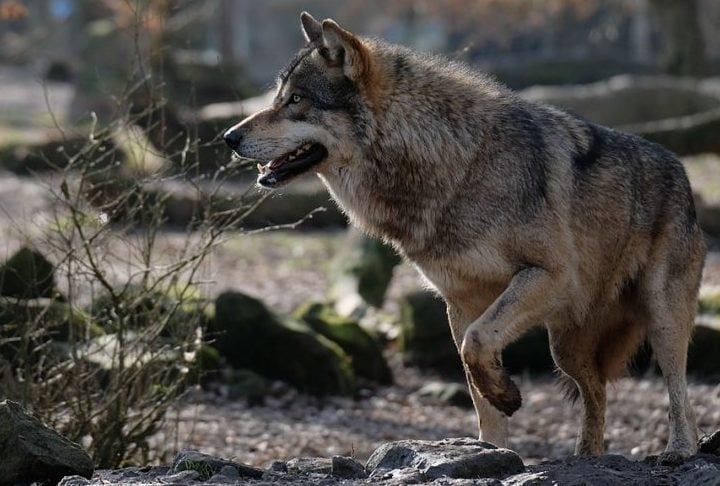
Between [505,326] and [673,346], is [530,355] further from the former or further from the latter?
[505,326]

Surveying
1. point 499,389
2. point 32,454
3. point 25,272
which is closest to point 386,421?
point 25,272

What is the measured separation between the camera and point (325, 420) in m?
8.69

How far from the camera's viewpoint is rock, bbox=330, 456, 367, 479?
15.8 feet

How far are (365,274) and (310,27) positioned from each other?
5759mm

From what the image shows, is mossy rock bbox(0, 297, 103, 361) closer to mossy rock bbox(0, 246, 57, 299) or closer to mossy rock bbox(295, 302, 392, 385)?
mossy rock bbox(0, 246, 57, 299)

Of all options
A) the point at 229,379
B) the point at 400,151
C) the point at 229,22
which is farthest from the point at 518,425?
the point at 229,22

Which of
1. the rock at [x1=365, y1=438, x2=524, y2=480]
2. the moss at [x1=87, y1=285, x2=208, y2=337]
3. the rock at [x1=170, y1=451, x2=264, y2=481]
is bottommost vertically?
the rock at [x1=365, y1=438, x2=524, y2=480]

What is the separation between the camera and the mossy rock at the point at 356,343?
32.2 feet

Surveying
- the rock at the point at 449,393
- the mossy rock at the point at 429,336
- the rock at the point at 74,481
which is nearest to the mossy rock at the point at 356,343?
the mossy rock at the point at 429,336

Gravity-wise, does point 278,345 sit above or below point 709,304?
above

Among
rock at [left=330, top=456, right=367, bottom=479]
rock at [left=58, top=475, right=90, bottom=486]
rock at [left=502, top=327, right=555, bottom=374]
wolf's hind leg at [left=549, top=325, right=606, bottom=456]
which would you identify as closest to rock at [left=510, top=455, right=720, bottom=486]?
rock at [left=330, top=456, right=367, bottom=479]

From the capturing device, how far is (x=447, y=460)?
15.4ft

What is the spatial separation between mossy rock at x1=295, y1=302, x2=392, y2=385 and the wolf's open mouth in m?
4.17

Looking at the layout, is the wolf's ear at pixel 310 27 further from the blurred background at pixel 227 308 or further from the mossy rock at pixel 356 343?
the mossy rock at pixel 356 343
